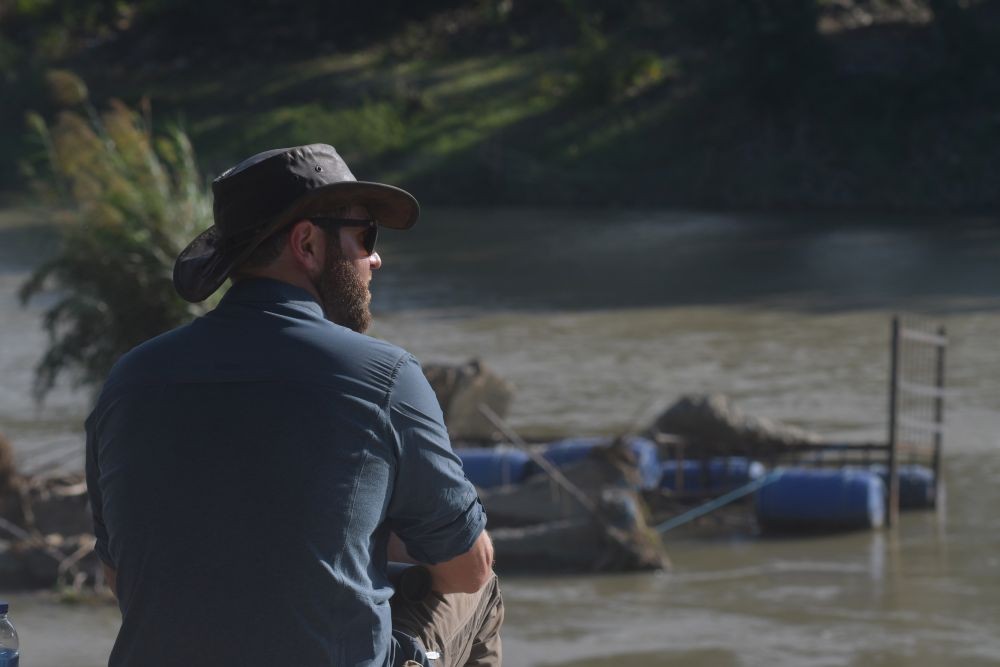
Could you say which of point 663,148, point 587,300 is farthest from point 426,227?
point 587,300

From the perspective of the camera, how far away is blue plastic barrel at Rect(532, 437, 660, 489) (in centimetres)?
1094

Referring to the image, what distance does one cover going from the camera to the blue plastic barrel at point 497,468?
10.8 meters

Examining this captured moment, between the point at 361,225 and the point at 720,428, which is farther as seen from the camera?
the point at 720,428

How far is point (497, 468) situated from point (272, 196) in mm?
8229

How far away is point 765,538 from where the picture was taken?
1074 cm

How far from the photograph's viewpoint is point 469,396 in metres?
12.0

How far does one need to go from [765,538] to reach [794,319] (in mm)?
8385

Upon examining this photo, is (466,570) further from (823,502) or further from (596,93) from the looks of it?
(596,93)

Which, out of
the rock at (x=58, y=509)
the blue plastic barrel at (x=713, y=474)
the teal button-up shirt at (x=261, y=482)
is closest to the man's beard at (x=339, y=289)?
the teal button-up shirt at (x=261, y=482)

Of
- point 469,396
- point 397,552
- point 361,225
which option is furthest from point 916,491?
point 361,225

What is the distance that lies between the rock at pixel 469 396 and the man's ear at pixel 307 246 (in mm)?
8713

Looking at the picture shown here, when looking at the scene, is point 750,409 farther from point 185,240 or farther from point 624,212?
point 624,212

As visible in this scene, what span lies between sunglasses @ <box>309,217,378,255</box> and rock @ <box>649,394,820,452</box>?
9117 mm

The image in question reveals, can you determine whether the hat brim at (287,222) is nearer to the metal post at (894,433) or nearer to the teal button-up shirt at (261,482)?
the teal button-up shirt at (261,482)
